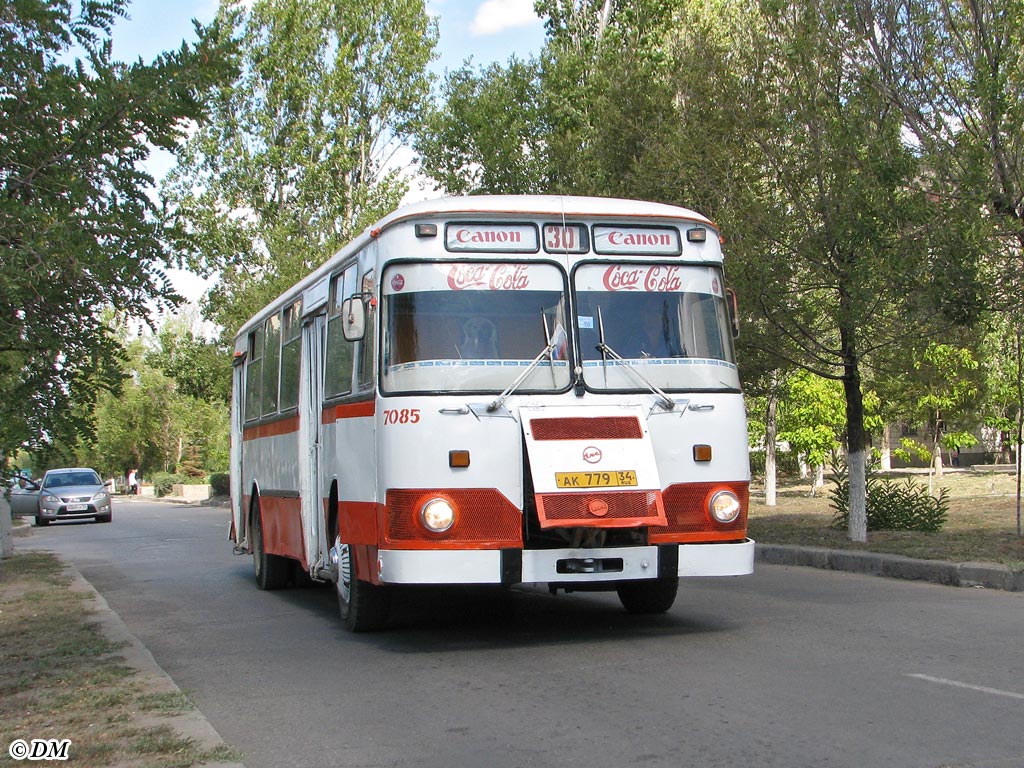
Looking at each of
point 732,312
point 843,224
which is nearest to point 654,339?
point 732,312

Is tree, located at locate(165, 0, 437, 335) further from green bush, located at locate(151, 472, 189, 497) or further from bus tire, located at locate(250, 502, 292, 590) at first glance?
green bush, located at locate(151, 472, 189, 497)

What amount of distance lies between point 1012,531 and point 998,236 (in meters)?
5.21

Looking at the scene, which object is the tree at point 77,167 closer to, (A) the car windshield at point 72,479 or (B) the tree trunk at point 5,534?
(B) the tree trunk at point 5,534

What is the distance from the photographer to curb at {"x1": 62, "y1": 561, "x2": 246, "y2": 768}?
616 centimetres

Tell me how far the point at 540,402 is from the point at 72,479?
3306cm

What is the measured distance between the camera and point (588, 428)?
8.89 meters

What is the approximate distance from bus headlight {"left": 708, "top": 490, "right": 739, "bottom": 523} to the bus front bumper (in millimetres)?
200

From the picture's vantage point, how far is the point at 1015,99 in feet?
43.4

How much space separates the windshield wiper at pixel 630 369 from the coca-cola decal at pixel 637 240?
2.04 feet

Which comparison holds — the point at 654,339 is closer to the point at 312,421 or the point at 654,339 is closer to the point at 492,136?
the point at 312,421

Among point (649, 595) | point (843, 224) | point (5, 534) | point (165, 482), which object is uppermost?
point (843, 224)

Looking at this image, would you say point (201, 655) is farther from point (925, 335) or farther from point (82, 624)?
point (925, 335)

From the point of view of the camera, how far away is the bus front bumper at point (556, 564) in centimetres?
866

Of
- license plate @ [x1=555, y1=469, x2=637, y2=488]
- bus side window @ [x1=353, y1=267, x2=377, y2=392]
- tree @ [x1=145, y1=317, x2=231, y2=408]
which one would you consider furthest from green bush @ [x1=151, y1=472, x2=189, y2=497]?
license plate @ [x1=555, y1=469, x2=637, y2=488]
